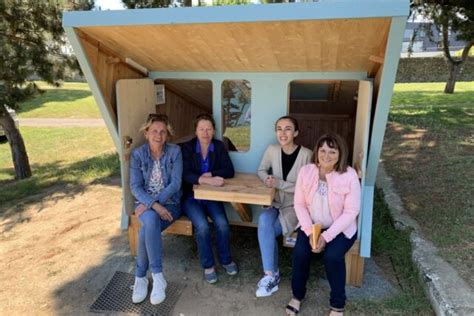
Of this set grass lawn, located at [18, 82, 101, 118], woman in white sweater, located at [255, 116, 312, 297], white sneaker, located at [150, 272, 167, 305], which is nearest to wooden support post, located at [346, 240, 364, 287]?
woman in white sweater, located at [255, 116, 312, 297]

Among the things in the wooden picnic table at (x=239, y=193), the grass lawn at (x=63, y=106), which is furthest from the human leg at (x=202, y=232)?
the grass lawn at (x=63, y=106)

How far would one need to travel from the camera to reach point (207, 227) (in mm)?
3516

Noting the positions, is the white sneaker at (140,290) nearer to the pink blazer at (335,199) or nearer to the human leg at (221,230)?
the human leg at (221,230)

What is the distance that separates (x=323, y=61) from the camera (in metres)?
3.47

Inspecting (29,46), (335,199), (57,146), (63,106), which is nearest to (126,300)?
(335,199)

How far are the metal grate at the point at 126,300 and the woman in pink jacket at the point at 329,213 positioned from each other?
38.4 inches

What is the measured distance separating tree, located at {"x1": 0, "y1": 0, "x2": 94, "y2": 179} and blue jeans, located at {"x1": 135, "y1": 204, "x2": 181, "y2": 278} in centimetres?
454

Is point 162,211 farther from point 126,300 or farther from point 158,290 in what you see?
point 126,300

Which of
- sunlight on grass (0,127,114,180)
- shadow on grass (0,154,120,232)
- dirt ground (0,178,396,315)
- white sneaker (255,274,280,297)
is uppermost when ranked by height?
white sneaker (255,274,280,297)

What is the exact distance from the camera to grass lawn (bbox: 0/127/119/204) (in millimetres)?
6850

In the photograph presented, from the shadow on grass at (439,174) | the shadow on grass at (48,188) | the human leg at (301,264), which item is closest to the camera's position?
the human leg at (301,264)

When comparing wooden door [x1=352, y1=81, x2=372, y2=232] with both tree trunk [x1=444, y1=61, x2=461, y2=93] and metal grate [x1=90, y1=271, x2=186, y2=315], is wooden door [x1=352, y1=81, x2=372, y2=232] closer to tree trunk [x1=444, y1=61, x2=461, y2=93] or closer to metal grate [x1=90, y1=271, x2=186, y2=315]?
metal grate [x1=90, y1=271, x2=186, y2=315]

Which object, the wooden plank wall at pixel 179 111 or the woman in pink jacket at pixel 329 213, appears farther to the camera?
the wooden plank wall at pixel 179 111

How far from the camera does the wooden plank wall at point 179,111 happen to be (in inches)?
195
